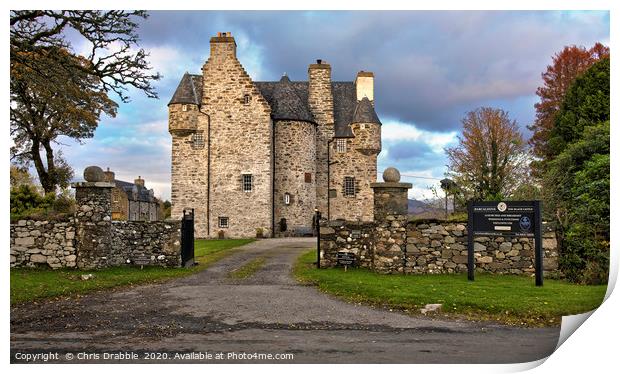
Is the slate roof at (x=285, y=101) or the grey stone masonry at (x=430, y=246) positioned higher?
the slate roof at (x=285, y=101)

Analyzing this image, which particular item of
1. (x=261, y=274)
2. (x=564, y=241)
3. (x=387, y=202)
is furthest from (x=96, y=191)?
(x=564, y=241)

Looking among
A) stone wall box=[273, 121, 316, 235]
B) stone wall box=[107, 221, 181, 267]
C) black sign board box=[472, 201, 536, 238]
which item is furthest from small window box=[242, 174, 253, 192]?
black sign board box=[472, 201, 536, 238]

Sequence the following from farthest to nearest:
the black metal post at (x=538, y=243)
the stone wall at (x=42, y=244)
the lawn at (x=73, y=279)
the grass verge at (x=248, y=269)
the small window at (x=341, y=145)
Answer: the small window at (x=341, y=145) → the grass verge at (x=248, y=269) → the stone wall at (x=42, y=244) → the black metal post at (x=538, y=243) → the lawn at (x=73, y=279)

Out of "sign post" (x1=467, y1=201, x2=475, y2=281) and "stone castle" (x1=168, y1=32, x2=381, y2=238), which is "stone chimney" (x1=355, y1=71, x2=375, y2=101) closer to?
"stone castle" (x1=168, y1=32, x2=381, y2=238)

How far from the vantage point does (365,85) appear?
4078cm

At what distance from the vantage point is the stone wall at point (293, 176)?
35.8 m

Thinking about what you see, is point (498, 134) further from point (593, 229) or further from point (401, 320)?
point (401, 320)

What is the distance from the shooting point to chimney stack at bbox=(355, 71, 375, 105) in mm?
40562

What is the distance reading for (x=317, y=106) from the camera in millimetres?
39500

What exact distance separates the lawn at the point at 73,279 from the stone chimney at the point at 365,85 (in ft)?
88.7

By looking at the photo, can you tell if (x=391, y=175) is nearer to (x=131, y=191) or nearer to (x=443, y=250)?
(x=443, y=250)

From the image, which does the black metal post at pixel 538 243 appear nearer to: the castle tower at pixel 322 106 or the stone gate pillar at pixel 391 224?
the stone gate pillar at pixel 391 224

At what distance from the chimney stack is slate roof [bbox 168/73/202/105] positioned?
41.9ft

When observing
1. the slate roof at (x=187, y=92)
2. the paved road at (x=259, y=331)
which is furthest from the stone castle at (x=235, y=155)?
the paved road at (x=259, y=331)
